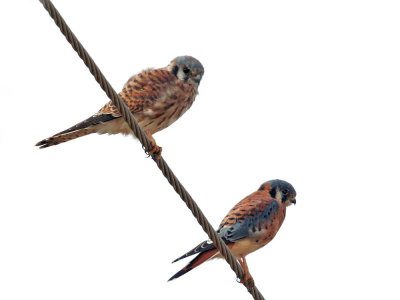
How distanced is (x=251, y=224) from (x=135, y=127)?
2563 millimetres

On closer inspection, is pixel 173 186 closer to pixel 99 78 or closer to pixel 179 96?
pixel 99 78

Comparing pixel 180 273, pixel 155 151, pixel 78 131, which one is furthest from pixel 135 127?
pixel 180 273

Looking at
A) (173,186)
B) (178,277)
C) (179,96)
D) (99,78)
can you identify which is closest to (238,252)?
(178,277)

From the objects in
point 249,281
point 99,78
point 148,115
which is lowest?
point 249,281

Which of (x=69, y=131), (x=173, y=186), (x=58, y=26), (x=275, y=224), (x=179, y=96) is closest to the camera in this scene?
(x=58, y=26)

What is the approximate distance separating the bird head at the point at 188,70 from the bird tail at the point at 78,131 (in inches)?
32.5

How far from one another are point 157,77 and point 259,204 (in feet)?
5.26

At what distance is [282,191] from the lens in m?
8.56

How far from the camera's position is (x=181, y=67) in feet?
24.4

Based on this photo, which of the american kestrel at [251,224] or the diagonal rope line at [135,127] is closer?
the diagonal rope line at [135,127]

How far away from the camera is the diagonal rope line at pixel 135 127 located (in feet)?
15.9

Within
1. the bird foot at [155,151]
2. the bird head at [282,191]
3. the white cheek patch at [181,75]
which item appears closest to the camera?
the bird foot at [155,151]

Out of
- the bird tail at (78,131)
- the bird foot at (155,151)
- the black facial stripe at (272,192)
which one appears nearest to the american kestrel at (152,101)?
the bird tail at (78,131)

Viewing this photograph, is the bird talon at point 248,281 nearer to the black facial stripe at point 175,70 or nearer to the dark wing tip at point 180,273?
the dark wing tip at point 180,273
